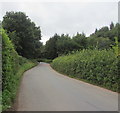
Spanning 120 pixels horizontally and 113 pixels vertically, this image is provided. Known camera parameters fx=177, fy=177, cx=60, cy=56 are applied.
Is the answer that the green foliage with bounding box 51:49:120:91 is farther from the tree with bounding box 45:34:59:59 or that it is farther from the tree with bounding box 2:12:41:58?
the tree with bounding box 45:34:59:59

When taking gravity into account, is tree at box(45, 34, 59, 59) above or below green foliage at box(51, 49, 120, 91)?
above

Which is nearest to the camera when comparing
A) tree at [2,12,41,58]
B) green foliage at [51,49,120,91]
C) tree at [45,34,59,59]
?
green foliage at [51,49,120,91]

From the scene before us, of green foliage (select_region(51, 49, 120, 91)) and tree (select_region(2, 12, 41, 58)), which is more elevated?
tree (select_region(2, 12, 41, 58))

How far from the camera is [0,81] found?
5887 millimetres

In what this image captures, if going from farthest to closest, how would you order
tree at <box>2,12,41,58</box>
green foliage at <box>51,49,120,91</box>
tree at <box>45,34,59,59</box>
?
tree at <box>45,34,59,59</box>, tree at <box>2,12,41,58</box>, green foliage at <box>51,49,120,91</box>

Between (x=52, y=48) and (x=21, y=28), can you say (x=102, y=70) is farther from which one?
(x=52, y=48)

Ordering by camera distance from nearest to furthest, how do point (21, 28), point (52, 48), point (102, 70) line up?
1. point (102, 70)
2. point (21, 28)
3. point (52, 48)

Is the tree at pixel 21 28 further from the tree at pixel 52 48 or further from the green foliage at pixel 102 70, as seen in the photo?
the green foliage at pixel 102 70

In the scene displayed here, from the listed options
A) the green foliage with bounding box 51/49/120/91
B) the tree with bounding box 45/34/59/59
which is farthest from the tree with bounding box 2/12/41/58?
the green foliage with bounding box 51/49/120/91

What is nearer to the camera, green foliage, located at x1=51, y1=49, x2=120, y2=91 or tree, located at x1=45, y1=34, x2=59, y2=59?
green foliage, located at x1=51, y1=49, x2=120, y2=91

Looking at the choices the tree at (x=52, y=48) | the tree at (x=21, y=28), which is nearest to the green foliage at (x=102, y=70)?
the tree at (x=21, y=28)

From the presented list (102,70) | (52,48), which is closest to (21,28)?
(52,48)

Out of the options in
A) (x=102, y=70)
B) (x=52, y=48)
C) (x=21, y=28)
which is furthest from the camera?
(x=52, y=48)

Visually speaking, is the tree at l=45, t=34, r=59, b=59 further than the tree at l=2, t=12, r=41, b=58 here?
Yes
